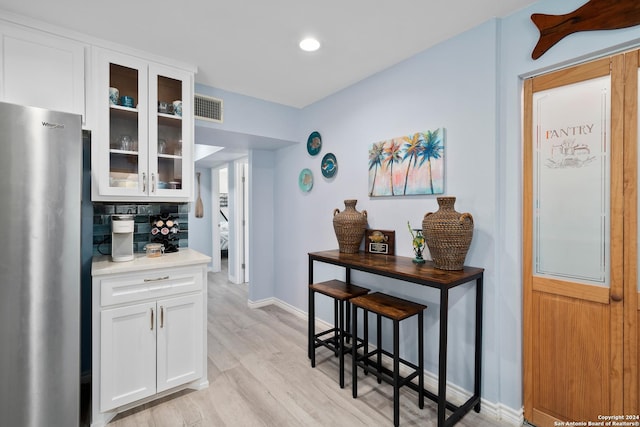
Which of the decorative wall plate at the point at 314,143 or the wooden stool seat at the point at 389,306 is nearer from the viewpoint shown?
the wooden stool seat at the point at 389,306

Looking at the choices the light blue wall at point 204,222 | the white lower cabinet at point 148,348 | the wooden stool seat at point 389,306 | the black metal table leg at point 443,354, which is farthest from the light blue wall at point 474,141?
the light blue wall at point 204,222

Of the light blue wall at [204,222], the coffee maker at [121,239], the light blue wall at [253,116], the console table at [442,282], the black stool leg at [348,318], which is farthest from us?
Answer: the light blue wall at [204,222]

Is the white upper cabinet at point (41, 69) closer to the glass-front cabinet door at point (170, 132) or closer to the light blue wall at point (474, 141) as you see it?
the glass-front cabinet door at point (170, 132)

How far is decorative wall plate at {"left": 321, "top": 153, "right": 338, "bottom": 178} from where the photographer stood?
299 centimetres

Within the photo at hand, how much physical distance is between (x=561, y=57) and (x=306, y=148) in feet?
7.56

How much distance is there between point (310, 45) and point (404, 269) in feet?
5.61

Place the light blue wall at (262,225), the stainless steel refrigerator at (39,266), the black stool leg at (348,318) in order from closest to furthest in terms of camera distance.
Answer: the stainless steel refrigerator at (39,266) < the black stool leg at (348,318) < the light blue wall at (262,225)

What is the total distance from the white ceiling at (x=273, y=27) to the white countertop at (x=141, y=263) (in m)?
1.56

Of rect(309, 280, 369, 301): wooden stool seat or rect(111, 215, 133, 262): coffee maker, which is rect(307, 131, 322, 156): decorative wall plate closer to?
rect(309, 280, 369, 301): wooden stool seat

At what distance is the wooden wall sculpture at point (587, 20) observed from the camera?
1420 millimetres

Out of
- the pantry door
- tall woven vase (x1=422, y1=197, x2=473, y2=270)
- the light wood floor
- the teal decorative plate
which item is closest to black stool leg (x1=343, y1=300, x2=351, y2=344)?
the light wood floor

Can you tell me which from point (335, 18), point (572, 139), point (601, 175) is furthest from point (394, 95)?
point (601, 175)

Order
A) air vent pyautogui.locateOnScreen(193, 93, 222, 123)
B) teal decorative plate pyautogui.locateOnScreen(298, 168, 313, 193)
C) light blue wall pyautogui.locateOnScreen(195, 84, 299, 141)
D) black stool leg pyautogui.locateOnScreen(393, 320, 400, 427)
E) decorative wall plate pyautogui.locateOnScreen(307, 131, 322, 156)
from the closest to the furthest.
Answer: black stool leg pyautogui.locateOnScreen(393, 320, 400, 427) → air vent pyautogui.locateOnScreen(193, 93, 222, 123) → light blue wall pyautogui.locateOnScreen(195, 84, 299, 141) → decorative wall plate pyautogui.locateOnScreen(307, 131, 322, 156) → teal decorative plate pyautogui.locateOnScreen(298, 168, 313, 193)

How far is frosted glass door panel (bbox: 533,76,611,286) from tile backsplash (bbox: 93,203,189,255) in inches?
109
